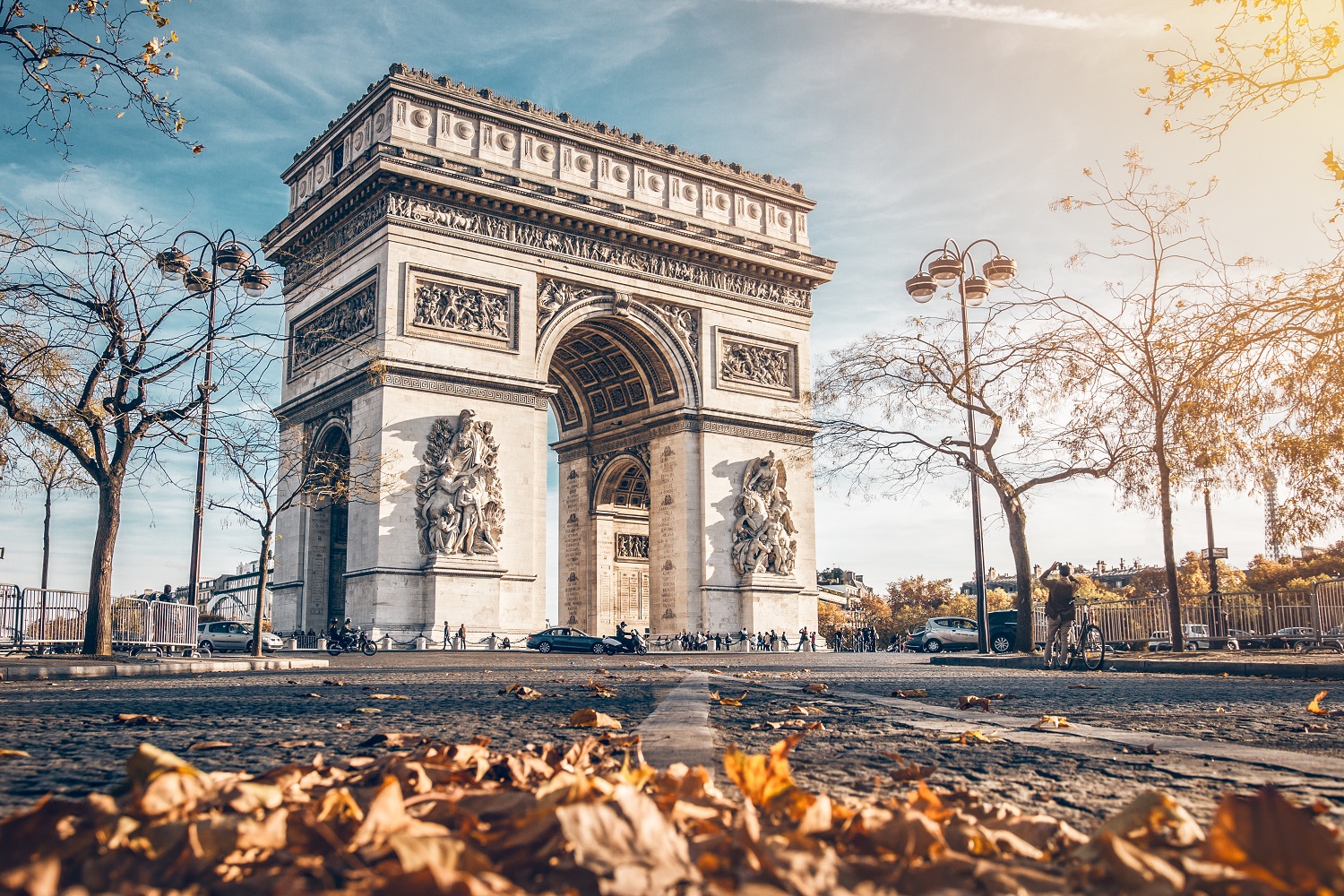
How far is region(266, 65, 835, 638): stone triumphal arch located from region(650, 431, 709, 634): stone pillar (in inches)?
2.8

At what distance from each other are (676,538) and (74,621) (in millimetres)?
17324

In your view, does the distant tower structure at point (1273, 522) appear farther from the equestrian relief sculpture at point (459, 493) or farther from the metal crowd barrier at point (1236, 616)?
the equestrian relief sculpture at point (459, 493)

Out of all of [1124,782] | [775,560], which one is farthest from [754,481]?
[1124,782]

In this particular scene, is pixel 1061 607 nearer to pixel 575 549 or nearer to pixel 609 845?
pixel 609 845

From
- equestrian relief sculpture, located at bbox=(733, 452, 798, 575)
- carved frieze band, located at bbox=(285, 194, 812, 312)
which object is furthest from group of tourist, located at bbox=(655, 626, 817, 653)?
carved frieze band, located at bbox=(285, 194, 812, 312)

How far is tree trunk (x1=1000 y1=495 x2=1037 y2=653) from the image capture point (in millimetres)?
19188

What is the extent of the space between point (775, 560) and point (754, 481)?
8.51ft

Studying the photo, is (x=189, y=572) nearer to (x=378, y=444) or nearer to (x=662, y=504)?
(x=378, y=444)

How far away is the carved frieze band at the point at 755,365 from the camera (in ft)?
109

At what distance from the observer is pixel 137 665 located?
11.4 m

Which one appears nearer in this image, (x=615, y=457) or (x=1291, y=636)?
(x=1291, y=636)

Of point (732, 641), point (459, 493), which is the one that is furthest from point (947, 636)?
point (459, 493)

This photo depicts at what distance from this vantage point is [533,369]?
2903 cm

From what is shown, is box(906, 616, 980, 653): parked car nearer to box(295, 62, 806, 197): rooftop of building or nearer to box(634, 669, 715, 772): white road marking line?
box(295, 62, 806, 197): rooftop of building
